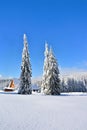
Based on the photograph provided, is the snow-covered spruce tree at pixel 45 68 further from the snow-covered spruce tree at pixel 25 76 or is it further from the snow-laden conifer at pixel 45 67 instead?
the snow-covered spruce tree at pixel 25 76

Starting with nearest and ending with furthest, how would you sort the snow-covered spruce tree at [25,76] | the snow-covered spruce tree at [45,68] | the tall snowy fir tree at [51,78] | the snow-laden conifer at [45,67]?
the snow-covered spruce tree at [25,76] < the tall snowy fir tree at [51,78] < the snow-covered spruce tree at [45,68] < the snow-laden conifer at [45,67]

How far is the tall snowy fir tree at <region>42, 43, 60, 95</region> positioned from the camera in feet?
174

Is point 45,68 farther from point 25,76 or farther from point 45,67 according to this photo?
point 25,76

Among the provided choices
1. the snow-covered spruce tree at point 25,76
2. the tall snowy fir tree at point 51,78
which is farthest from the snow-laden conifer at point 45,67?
the snow-covered spruce tree at point 25,76

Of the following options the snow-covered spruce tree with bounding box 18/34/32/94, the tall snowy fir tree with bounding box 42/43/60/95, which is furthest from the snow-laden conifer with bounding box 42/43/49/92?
the snow-covered spruce tree with bounding box 18/34/32/94

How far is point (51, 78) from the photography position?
53.9 meters

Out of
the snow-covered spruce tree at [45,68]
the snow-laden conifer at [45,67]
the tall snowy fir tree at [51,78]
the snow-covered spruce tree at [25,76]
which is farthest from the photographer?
the snow-laden conifer at [45,67]

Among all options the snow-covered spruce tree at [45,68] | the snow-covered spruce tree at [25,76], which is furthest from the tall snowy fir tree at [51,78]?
the snow-covered spruce tree at [25,76]

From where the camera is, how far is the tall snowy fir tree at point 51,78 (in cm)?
5294

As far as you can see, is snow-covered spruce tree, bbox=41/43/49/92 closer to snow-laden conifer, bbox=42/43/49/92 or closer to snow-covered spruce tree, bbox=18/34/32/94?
snow-laden conifer, bbox=42/43/49/92

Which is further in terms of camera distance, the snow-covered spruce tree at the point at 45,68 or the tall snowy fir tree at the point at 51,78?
the snow-covered spruce tree at the point at 45,68

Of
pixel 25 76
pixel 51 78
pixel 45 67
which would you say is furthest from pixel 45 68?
pixel 25 76

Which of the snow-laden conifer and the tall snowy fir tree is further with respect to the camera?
the snow-laden conifer

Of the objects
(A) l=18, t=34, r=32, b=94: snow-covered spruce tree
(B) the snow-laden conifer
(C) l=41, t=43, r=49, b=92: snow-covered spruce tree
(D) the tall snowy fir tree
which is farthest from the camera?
(B) the snow-laden conifer
